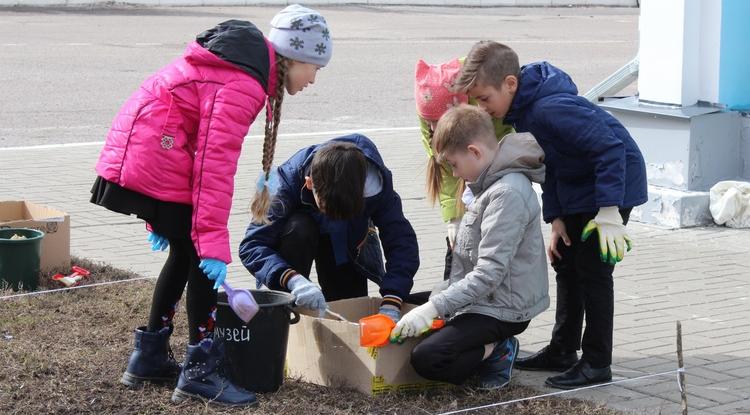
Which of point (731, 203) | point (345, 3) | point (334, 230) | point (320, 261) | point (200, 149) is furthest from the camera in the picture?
point (345, 3)

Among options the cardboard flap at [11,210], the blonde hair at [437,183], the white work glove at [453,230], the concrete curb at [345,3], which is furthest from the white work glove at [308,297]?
the concrete curb at [345,3]

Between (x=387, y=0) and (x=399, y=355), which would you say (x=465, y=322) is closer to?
(x=399, y=355)

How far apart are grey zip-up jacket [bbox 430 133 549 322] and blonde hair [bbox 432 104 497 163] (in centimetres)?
10

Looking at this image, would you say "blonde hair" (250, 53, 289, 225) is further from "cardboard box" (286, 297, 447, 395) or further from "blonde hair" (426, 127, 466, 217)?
"blonde hair" (426, 127, 466, 217)

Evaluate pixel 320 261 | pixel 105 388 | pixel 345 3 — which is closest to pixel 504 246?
pixel 320 261

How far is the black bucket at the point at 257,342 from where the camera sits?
169 inches

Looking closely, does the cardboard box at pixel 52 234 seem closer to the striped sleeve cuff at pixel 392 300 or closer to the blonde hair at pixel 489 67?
the striped sleeve cuff at pixel 392 300

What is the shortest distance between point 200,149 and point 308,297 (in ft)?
2.60

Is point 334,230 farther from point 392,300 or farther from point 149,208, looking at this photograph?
point 149,208

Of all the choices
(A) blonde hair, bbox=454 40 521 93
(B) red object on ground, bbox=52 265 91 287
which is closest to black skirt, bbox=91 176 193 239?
(A) blonde hair, bbox=454 40 521 93

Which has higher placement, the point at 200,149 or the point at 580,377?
the point at 200,149

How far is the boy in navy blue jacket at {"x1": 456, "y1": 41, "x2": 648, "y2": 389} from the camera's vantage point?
4449 millimetres

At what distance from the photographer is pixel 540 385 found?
4.67m

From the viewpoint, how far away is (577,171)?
15.2 feet
